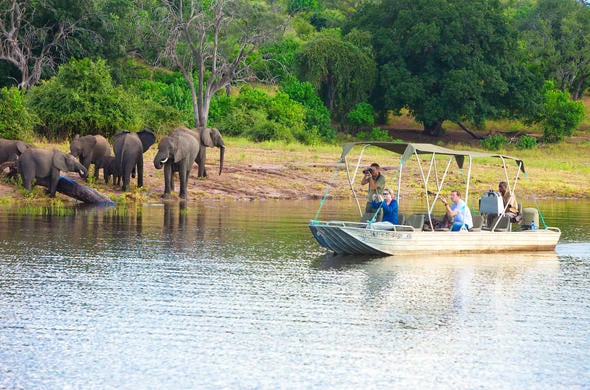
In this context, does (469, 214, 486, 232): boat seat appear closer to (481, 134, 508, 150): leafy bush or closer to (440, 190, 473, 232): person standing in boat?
(440, 190, 473, 232): person standing in boat

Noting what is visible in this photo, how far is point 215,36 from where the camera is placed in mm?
62812

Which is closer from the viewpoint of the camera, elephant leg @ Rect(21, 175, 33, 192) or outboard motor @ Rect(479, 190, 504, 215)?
outboard motor @ Rect(479, 190, 504, 215)

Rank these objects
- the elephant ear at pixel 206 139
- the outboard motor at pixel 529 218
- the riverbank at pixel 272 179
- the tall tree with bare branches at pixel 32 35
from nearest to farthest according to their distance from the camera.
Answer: the outboard motor at pixel 529 218
the riverbank at pixel 272 179
the elephant ear at pixel 206 139
the tall tree with bare branches at pixel 32 35

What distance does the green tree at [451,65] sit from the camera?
237 feet

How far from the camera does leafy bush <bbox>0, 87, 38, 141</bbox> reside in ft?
129

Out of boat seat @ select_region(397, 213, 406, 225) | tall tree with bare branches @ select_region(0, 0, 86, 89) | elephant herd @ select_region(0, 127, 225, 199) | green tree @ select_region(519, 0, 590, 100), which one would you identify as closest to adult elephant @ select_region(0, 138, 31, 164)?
elephant herd @ select_region(0, 127, 225, 199)

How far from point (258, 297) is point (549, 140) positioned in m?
62.5

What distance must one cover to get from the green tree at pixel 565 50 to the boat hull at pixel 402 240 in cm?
6397

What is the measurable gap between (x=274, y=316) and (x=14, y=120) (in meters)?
28.0

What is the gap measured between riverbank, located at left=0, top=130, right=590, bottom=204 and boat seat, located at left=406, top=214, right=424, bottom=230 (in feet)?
30.3

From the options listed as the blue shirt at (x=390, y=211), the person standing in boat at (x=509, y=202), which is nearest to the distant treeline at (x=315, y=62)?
the person standing in boat at (x=509, y=202)

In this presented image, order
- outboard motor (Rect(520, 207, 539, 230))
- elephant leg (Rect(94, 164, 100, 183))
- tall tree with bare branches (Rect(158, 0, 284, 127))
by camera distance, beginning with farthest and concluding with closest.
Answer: tall tree with bare branches (Rect(158, 0, 284, 127))
elephant leg (Rect(94, 164, 100, 183))
outboard motor (Rect(520, 207, 539, 230))

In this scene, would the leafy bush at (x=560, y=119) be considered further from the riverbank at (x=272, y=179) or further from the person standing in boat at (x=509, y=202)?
the person standing in boat at (x=509, y=202)

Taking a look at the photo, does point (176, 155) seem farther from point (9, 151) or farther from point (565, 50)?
point (565, 50)
